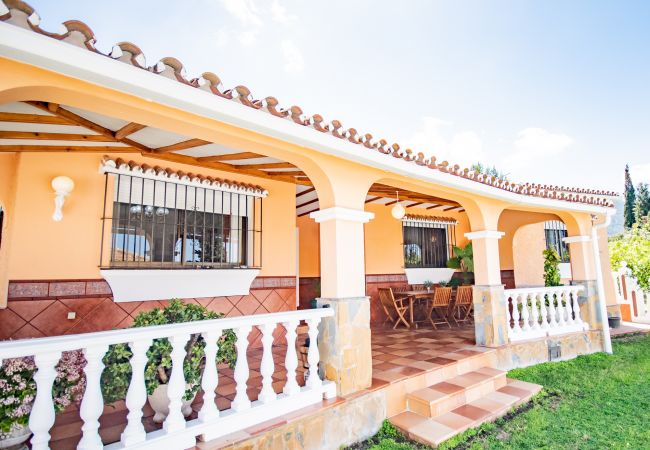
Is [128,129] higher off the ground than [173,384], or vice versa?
[128,129]

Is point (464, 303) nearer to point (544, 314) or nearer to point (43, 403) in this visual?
point (544, 314)

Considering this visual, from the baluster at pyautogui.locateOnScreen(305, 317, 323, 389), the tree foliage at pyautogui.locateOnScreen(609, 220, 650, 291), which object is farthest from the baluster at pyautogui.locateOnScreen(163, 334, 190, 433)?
the tree foliage at pyautogui.locateOnScreen(609, 220, 650, 291)

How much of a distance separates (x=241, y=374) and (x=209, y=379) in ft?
0.93

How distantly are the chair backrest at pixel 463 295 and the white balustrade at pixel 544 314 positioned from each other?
104 centimetres

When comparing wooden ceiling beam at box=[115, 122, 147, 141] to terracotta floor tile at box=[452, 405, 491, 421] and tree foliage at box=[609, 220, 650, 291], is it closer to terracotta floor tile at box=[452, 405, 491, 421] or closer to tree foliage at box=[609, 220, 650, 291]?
terracotta floor tile at box=[452, 405, 491, 421]

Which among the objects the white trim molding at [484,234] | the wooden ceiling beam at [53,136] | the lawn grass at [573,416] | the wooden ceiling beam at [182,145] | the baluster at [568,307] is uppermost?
the wooden ceiling beam at [182,145]

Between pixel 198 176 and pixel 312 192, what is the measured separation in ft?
8.36

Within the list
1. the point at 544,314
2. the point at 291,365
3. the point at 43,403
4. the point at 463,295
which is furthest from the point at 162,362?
the point at 544,314

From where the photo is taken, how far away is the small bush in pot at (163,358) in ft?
8.30

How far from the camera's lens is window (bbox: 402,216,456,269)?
9.23 meters

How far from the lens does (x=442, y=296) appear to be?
293 inches

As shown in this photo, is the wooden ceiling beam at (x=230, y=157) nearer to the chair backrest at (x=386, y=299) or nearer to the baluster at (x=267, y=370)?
the baluster at (x=267, y=370)

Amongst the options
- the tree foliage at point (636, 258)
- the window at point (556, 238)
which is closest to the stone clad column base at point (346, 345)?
the tree foliage at point (636, 258)

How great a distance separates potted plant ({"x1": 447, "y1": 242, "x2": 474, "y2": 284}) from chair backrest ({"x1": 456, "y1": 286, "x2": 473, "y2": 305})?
5.38ft
